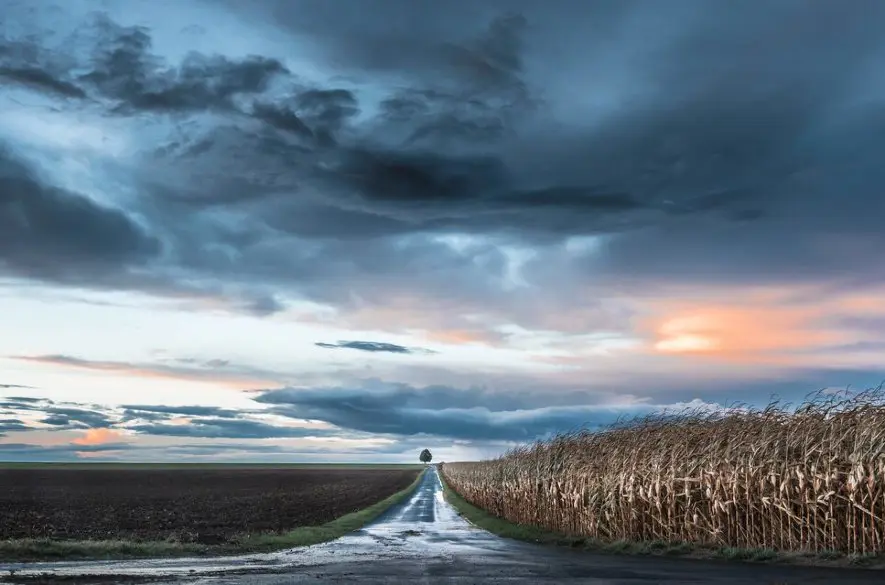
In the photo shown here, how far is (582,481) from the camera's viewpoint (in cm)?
3919

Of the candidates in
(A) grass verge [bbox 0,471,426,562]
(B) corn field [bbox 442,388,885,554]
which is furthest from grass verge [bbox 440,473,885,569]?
(A) grass verge [bbox 0,471,426,562]

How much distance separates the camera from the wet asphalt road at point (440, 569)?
72.2 ft

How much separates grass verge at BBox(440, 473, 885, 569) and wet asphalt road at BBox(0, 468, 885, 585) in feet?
3.29

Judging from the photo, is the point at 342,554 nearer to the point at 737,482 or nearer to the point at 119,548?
the point at 119,548

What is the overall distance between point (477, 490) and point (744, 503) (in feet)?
149

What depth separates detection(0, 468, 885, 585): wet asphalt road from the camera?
2200cm

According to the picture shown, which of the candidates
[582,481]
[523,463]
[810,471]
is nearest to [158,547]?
[582,481]

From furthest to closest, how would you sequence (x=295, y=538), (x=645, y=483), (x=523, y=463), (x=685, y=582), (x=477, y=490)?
(x=477, y=490) → (x=523, y=463) → (x=295, y=538) → (x=645, y=483) → (x=685, y=582)

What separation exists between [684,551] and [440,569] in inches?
377

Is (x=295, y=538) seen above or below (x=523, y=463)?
below

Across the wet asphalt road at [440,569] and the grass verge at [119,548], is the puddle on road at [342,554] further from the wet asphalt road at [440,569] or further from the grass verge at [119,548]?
the grass verge at [119,548]

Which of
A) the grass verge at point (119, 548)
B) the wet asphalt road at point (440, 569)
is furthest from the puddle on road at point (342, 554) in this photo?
the grass verge at point (119, 548)

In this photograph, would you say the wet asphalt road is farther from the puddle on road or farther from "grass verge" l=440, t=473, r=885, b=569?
"grass verge" l=440, t=473, r=885, b=569

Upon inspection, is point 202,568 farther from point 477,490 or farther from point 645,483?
point 477,490
